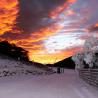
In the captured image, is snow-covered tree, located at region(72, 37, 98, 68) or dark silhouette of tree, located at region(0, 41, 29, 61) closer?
snow-covered tree, located at region(72, 37, 98, 68)

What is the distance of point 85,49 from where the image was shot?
114ft

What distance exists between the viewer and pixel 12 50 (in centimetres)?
11750

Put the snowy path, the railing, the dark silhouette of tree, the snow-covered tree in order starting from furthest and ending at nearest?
the dark silhouette of tree
the snow-covered tree
the railing
the snowy path

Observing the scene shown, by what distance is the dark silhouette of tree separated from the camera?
115 metres

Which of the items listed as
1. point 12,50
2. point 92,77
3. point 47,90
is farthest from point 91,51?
point 12,50

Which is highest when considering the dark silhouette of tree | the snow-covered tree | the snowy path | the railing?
the dark silhouette of tree

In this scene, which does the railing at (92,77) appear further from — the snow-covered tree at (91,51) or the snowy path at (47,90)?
the snow-covered tree at (91,51)

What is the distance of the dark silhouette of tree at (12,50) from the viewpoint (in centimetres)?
11510

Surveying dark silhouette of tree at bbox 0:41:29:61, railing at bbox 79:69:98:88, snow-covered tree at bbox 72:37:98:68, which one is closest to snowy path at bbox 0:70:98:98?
railing at bbox 79:69:98:88

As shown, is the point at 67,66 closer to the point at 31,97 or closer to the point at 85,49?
the point at 85,49

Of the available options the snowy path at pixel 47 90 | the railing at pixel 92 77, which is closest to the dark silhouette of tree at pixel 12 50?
the railing at pixel 92 77

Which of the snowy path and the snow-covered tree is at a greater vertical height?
the snow-covered tree

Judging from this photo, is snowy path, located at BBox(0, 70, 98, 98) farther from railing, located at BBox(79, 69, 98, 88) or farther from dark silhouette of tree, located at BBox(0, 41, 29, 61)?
dark silhouette of tree, located at BBox(0, 41, 29, 61)

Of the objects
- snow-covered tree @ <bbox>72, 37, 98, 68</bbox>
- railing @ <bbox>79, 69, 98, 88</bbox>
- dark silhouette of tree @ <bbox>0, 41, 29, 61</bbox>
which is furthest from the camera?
dark silhouette of tree @ <bbox>0, 41, 29, 61</bbox>
